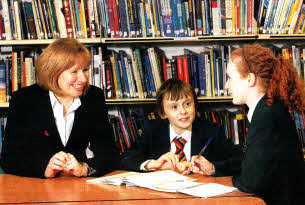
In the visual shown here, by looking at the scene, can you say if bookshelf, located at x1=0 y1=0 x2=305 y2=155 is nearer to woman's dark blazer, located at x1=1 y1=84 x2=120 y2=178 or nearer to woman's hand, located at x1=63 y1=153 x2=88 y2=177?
woman's dark blazer, located at x1=1 y1=84 x2=120 y2=178

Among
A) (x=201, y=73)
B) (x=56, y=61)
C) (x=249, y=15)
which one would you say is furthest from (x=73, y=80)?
(x=249, y=15)

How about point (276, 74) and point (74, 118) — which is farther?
point (74, 118)

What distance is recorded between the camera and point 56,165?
1.50 metres

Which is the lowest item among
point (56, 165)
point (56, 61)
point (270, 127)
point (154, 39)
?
point (56, 165)

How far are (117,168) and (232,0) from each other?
147 cm

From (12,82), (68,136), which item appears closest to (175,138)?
(68,136)

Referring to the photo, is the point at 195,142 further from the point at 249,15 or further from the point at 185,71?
the point at 249,15

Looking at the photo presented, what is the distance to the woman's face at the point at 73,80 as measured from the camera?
71.8 inches

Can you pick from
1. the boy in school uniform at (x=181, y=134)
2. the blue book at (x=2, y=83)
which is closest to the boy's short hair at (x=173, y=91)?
the boy in school uniform at (x=181, y=134)

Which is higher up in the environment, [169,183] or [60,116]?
[60,116]

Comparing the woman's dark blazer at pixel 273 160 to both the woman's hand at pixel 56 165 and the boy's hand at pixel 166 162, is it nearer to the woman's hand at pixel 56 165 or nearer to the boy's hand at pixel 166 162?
the boy's hand at pixel 166 162

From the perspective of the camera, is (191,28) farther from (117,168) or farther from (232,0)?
(117,168)

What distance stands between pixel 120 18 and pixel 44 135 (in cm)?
109

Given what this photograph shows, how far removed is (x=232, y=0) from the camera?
8.38 feet
